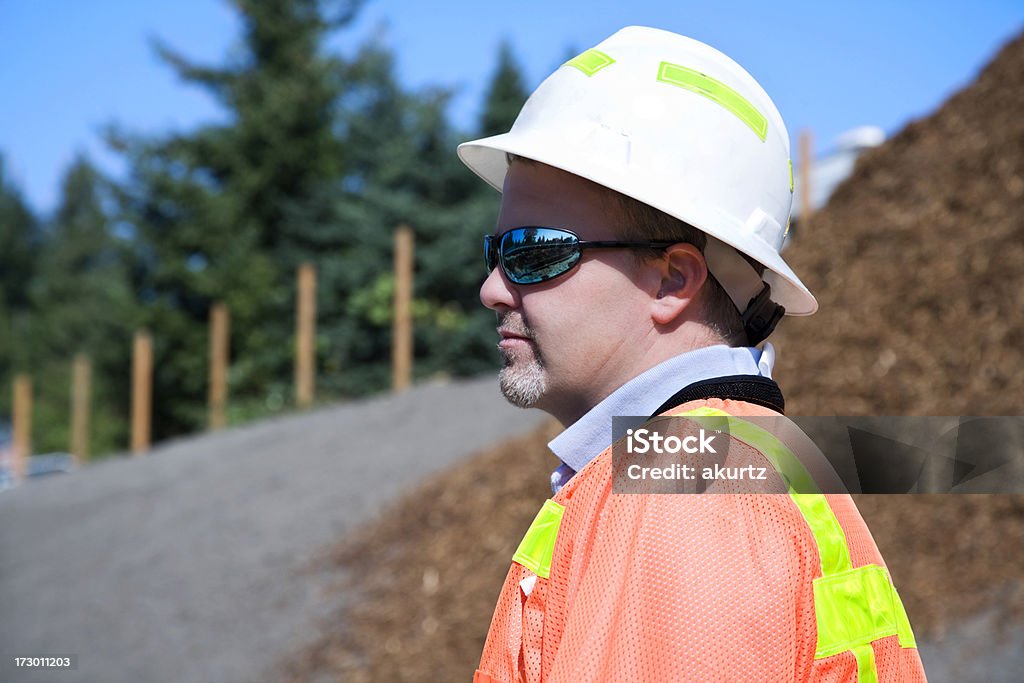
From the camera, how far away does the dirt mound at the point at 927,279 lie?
779 cm

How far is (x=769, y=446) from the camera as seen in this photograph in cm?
150

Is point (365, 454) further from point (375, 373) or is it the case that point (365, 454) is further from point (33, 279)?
point (33, 279)

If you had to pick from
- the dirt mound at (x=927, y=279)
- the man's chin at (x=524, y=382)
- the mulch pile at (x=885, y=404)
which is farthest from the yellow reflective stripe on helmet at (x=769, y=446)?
the dirt mound at (x=927, y=279)

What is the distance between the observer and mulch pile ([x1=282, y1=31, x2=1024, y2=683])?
6.58 meters

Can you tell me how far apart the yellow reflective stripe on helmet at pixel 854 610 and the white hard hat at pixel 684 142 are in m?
0.55

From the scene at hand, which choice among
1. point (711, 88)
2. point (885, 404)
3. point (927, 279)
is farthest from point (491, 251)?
point (927, 279)

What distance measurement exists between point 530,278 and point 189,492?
10984mm

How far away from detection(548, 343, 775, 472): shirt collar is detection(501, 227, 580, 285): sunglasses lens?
0.24 meters

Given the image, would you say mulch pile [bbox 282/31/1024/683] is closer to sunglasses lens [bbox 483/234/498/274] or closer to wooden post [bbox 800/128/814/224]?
wooden post [bbox 800/128/814/224]

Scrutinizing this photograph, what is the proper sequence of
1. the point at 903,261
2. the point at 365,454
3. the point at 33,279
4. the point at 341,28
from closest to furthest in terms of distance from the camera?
the point at 903,261, the point at 365,454, the point at 341,28, the point at 33,279

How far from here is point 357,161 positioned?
1131 inches

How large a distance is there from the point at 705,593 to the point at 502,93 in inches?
1099

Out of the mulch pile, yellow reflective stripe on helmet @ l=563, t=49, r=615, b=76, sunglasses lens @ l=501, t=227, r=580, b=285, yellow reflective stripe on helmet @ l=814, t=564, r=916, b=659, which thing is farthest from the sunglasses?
the mulch pile

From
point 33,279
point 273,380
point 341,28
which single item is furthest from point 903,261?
point 33,279
